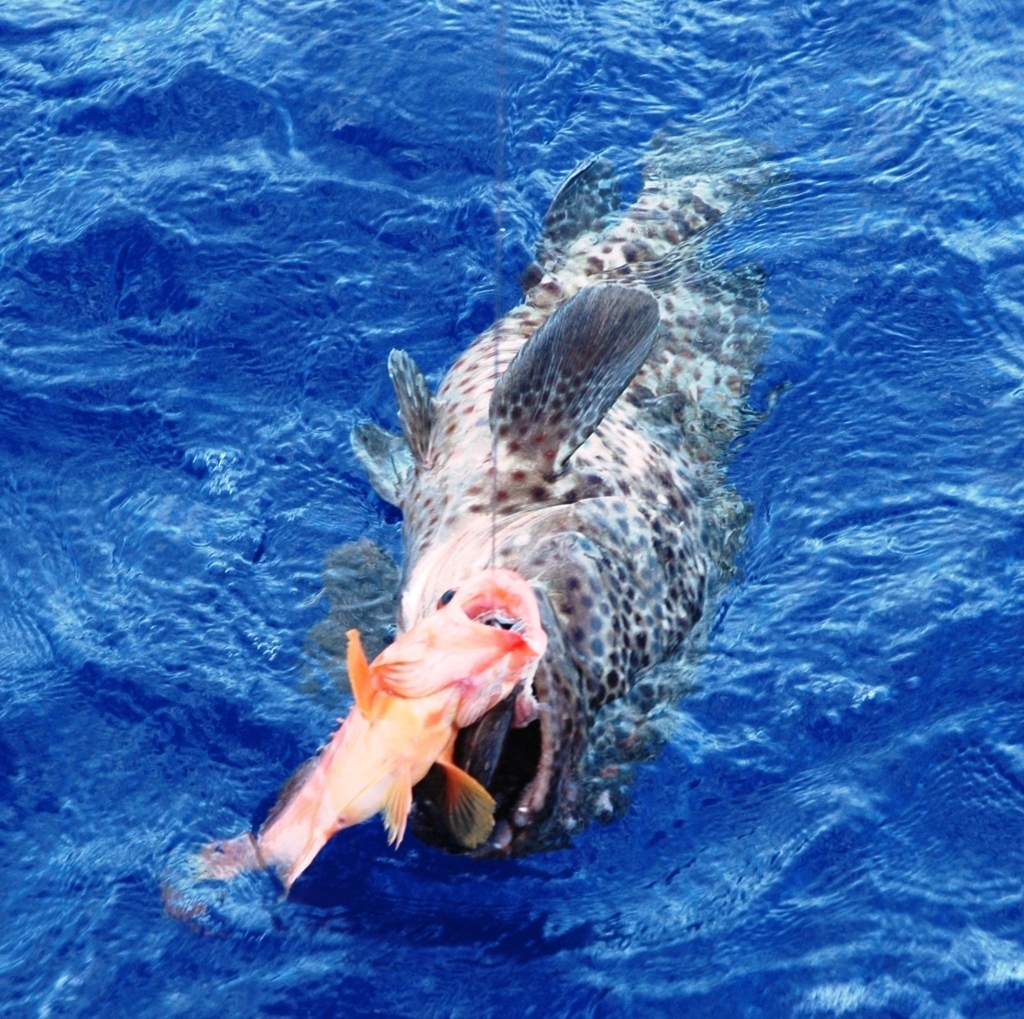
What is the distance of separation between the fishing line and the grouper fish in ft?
0.09

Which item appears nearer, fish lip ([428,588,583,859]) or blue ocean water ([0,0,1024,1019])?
fish lip ([428,588,583,859])

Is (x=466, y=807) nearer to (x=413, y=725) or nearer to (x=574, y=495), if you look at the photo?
(x=413, y=725)

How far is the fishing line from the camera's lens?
205 inches

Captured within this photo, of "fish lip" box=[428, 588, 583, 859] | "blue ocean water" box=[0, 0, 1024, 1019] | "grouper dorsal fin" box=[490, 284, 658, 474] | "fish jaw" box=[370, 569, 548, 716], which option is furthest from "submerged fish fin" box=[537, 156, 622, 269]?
"fish jaw" box=[370, 569, 548, 716]

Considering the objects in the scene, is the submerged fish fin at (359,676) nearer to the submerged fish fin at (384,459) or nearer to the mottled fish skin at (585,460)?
the mottled fish skin at (585,460)

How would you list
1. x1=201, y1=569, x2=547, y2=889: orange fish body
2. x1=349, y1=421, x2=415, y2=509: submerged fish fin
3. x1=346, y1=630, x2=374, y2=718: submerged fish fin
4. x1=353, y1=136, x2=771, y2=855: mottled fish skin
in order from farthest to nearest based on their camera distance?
1. x1=349, y1=421, x2=415, y2=509: submerged fish fin
2. x1=353, y1=136, x2=771, y2=855: mottled fish skin
3. x1=201, y1=569, x2=547, y2=889: orange fish body
4. x1=346, y1=630, x2=374, y2=718: submerged fish fin

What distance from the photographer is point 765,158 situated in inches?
310

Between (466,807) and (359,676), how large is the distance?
0.49 m

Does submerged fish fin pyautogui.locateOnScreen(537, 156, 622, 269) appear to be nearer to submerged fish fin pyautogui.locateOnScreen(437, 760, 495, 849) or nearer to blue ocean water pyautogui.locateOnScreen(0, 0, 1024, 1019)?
blue ocean water pyautogui.locateOnScreen(0, 0, 1024, 1019)

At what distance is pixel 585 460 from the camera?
5.51 metres

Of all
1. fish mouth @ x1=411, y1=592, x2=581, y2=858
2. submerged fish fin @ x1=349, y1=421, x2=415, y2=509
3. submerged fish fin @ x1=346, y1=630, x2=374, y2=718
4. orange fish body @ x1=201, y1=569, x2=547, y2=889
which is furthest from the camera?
submerged fish fin @ x1=349, y1=421, x2=415, y2=509

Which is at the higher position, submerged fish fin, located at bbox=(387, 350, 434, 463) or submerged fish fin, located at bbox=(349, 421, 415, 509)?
submerged fish fin, located at bbox=(387, 350, 434, 463)

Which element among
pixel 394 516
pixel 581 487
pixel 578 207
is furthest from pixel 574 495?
pixel 578 207

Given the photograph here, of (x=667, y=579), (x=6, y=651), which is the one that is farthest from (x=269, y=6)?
(x=667, y=579)
